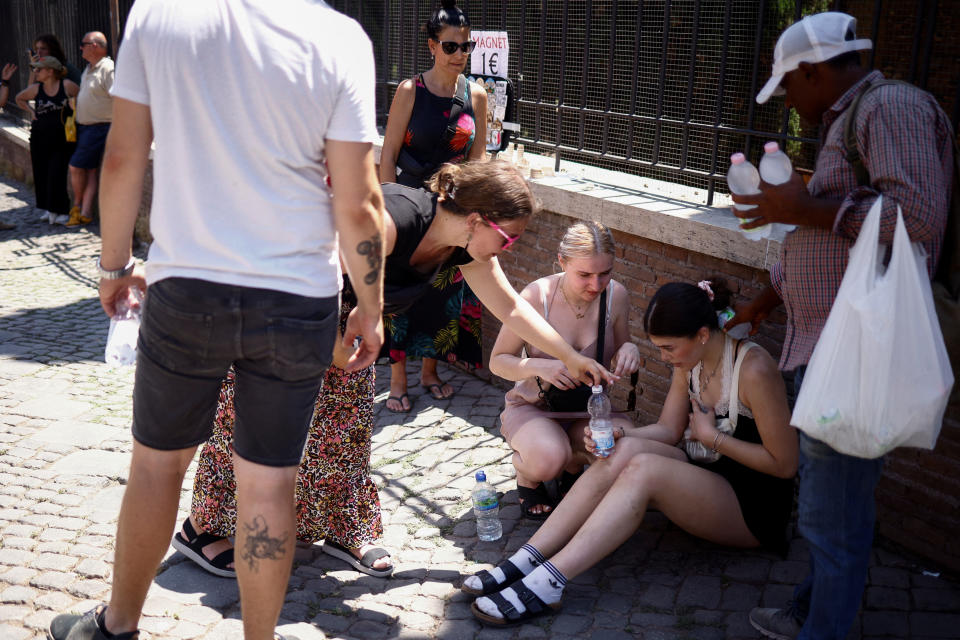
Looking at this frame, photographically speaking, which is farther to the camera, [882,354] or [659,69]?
[659,69]

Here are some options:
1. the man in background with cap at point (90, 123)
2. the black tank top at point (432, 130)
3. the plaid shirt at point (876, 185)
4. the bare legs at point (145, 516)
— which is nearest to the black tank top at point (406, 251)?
the bare legs at point (145, 516)

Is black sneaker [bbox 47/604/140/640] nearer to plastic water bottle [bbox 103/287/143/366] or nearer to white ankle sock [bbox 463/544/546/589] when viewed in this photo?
plastic water bottle [bbox 103/287/143/366]

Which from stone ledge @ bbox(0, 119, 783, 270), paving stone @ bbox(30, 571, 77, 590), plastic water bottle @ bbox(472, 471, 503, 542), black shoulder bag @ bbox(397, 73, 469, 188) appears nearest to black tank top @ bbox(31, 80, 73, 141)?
stone ledge @ bbox(0, 119, 783, 270)

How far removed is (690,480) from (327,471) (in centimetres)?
139

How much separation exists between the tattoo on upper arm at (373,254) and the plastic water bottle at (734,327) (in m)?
1.56

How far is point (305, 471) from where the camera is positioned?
11.9 ft

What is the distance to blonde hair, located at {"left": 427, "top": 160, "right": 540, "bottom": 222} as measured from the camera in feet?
10.6

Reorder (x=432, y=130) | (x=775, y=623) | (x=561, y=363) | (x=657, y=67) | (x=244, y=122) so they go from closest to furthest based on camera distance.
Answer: (x=244, y=122) → (x=775, y=623) → (x=561, y=363) → (x=432, y=130) → (x=657, y=67)

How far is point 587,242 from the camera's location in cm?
405

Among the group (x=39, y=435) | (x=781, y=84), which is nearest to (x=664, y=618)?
(x=781, y=84)

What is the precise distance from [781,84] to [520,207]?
95 centimetres

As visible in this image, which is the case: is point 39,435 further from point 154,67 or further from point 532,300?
point 154,67

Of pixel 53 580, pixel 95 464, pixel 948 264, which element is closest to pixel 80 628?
pixel 53 580

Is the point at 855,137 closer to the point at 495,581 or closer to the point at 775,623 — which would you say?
the point at 775,623
